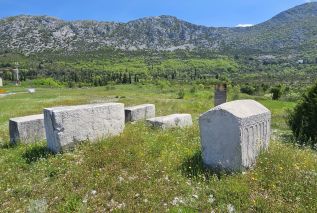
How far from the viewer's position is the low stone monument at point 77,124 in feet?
34.8

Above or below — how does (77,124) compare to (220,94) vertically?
above

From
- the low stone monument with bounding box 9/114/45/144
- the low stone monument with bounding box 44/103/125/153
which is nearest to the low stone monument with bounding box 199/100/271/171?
the low stone monument with bounding box 44/103/125/153

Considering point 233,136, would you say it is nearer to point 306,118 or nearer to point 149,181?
point 149,181

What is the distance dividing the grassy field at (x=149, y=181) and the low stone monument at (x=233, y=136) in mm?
290

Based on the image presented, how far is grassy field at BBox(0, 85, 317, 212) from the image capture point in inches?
279

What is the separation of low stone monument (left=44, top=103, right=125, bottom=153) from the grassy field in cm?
50

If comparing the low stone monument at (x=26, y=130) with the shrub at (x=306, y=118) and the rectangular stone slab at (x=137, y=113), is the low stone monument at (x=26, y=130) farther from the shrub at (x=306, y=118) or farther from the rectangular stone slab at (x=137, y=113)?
the shrub at (x=306, y=118)

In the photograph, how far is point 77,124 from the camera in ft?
35.9

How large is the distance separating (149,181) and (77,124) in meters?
3.76

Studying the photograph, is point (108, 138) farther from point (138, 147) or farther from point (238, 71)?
point (238, 71)

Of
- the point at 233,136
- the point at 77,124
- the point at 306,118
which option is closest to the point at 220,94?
the point at 306,118

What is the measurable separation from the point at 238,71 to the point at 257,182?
176126 millimetres

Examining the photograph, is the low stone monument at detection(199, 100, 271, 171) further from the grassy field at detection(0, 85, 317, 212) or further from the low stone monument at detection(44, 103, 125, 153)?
the low stone monument at detection(44, 103, 125, 153)

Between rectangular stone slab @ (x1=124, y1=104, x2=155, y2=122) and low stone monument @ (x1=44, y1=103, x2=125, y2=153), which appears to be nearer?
low stone monument @ (x1=44, y1=103, x2=125, y2=153)
